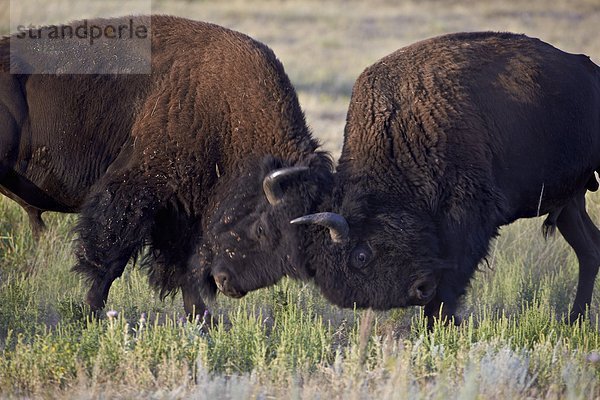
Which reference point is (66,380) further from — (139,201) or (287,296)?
(287,296)

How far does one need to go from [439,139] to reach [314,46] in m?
15.0

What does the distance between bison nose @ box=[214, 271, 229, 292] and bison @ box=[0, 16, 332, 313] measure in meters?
0.01

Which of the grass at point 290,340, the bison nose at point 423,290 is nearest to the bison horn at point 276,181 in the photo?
the grass at point 290,340

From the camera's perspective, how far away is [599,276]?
8500 mm

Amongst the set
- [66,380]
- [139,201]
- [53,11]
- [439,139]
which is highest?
[53,11]

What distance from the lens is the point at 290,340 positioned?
244 inches

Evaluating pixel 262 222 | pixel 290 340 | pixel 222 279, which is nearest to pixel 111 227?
pixel 222 279

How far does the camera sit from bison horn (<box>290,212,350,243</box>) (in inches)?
263

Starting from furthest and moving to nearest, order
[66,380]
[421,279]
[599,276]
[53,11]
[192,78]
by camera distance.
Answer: [53,11] → [599,276] → [192,78] → [421,279] → [66,380]

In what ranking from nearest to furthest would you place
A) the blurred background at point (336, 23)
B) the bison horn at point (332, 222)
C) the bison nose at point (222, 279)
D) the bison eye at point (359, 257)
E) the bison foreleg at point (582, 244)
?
the bison horn at point (332, 222) < the bison eye at point (359, 257) < the bison nose at point (222, 279) < the bison foreleg at point (582, 244) < the blurred background at point (336, 23)

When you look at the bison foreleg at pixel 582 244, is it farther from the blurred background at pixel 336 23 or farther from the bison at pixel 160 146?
the blurred background at pixel 336 23

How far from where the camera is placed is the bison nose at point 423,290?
6887 millimetres

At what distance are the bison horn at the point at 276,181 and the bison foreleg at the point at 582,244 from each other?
2.49 meters

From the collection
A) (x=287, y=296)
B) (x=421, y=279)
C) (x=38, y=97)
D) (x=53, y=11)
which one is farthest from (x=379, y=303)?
(x=53, y=11)
